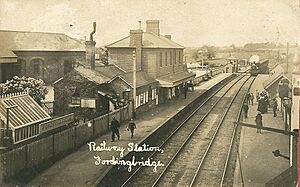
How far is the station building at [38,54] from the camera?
869cm

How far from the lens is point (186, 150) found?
981cm

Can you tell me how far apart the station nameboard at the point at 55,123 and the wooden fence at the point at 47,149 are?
0.23m

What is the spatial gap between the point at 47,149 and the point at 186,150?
11.3 feet

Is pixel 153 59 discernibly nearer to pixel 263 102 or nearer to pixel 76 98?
pixel 76 98

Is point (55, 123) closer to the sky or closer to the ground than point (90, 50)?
closer to the ground

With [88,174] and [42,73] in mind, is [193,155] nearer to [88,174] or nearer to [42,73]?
[88,174]

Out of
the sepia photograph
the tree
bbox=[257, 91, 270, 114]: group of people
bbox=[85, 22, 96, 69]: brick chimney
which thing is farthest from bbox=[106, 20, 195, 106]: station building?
the tree

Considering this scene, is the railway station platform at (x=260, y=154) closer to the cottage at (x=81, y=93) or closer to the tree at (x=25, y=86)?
the cottage at (x=81, y=93)

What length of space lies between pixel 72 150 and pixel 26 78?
2.08 meters

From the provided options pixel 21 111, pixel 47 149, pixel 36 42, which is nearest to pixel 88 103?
pixel 36 42

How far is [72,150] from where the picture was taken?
8.67 m

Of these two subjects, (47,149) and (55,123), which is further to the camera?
(55,123)

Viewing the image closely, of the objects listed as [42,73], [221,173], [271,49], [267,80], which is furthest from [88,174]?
[267,80]

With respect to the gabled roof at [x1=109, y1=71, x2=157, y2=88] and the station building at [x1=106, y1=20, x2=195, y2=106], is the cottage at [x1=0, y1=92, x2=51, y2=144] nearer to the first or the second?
the gabled roof at [x1=109, y1=71, x2=157, y2=88]
